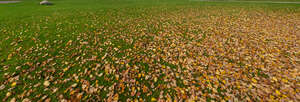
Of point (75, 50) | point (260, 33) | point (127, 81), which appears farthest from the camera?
point (260, 33)

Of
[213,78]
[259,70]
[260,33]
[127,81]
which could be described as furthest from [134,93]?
[260,33]

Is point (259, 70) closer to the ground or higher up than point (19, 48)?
closer to the ground

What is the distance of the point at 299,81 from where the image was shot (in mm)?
2715

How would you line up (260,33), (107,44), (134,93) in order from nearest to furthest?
1. (134,93)
2. (107,44)
3. (260,33)

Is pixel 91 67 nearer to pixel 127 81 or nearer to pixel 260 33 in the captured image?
pixel 127 81

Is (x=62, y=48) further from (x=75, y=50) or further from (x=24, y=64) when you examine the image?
(x=24, y=64)

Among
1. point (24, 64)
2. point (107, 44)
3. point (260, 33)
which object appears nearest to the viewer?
point (24, 64)

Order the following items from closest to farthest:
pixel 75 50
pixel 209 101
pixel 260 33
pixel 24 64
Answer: pixel 209 101 → pixel 24 64 → pixel 75 50 → pixel 260 33

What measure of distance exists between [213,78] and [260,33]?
4.78 meters

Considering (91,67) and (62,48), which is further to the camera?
(62,48)

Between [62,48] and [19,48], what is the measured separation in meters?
1.63

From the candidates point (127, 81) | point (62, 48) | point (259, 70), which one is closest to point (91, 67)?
point (127, 81)

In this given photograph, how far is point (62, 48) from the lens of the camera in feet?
14.0

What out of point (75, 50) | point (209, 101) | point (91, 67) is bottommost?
point (209, 101)
